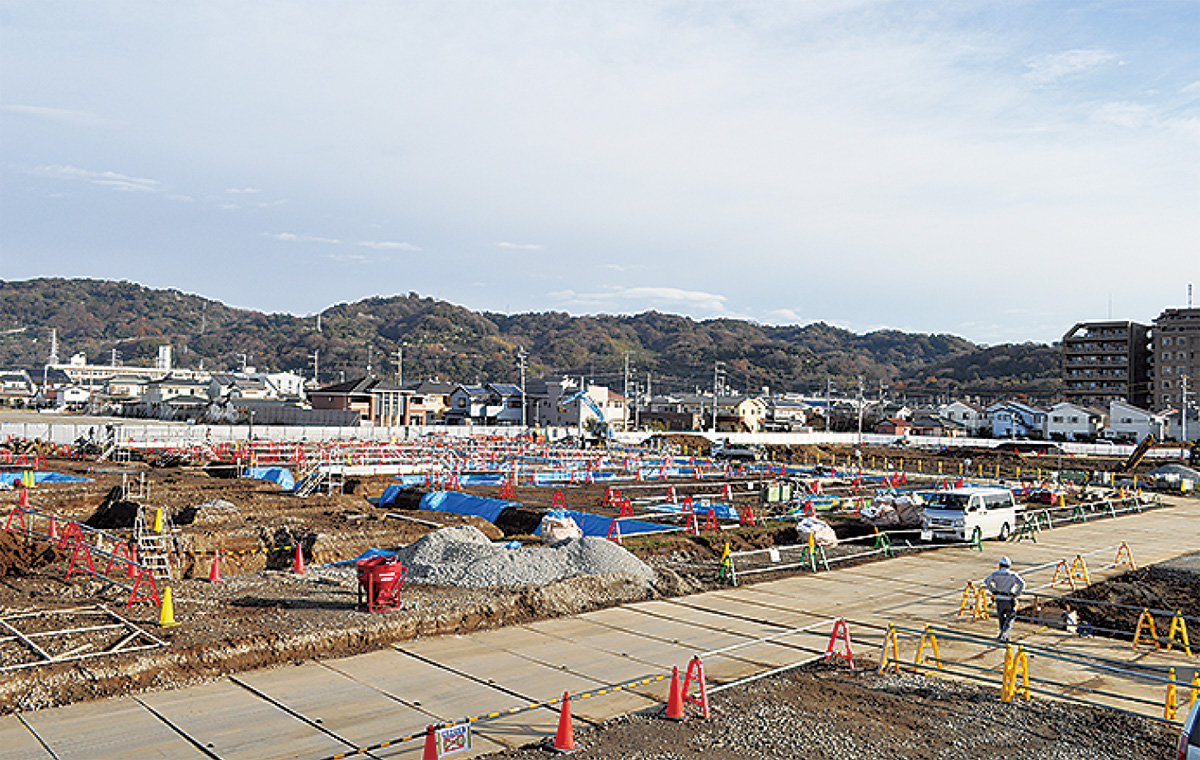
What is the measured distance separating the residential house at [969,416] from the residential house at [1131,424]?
1674 centimetres

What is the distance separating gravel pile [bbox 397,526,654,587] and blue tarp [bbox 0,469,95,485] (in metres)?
24.3

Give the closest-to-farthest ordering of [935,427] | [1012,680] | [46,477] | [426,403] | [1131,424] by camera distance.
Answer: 1. [1012,680]
2. [46,477]
3. [1131,424]
4. [426,403]
5. [935,427]

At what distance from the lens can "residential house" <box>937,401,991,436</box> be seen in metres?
115

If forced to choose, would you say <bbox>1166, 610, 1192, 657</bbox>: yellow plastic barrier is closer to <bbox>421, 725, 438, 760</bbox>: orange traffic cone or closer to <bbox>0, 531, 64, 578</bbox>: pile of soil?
<bbox>421, 725, 438, 760</bbox>: orange traffic cone

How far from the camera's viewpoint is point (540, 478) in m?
44.0

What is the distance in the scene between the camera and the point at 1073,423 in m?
99.2

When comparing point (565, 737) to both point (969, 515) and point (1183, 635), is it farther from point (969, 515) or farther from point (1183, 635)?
point (969, 515)

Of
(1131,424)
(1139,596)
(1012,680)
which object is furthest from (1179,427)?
(1012,680)

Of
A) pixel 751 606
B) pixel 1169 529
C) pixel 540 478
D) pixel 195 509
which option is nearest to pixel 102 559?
pixel 195 509

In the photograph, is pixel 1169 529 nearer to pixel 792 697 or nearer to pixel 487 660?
pixel 792 697

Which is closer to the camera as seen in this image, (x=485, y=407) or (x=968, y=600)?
(x=968, y=600)

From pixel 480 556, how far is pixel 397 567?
295 centimetres

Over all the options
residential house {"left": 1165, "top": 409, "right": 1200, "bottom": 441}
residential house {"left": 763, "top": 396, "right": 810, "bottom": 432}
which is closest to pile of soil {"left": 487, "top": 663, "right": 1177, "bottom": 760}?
residential house {"left": 763, "top": 396, "right": 810, "bottom": 432}

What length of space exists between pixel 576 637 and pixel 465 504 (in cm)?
1853
